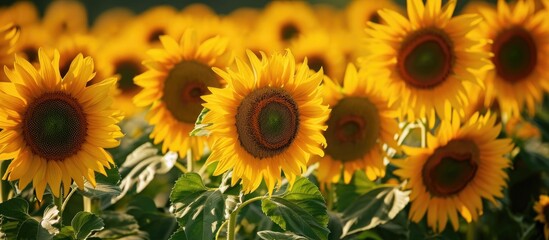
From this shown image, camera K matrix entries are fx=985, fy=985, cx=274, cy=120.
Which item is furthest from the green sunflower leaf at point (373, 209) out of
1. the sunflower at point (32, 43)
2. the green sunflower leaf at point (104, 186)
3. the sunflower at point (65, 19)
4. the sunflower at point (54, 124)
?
the sunflower at point (65, 19)

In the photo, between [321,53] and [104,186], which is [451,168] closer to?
[104,186]

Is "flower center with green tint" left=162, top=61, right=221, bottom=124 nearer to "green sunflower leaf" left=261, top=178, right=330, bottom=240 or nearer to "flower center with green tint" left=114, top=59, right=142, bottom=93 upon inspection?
"green sunflower leaf" left=261, top=178, right=330, bottom=240

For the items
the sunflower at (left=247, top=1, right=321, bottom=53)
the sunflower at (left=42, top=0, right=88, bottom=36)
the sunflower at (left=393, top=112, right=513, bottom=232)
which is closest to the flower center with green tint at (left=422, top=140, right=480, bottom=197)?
the sunflower at (left=393, top=112, right=513, bottom=232)

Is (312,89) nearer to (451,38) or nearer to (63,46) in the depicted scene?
(451,38)

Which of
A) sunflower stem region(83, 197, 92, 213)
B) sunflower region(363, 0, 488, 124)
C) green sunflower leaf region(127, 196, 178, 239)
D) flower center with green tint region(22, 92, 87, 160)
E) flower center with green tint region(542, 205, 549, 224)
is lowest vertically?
green sunflower leaf region(127, 196, 178, 239)

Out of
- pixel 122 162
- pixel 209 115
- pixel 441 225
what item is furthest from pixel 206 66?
pixel 441 225

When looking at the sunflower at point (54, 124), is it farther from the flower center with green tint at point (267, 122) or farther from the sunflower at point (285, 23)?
the sunflower at point (285, 23)
